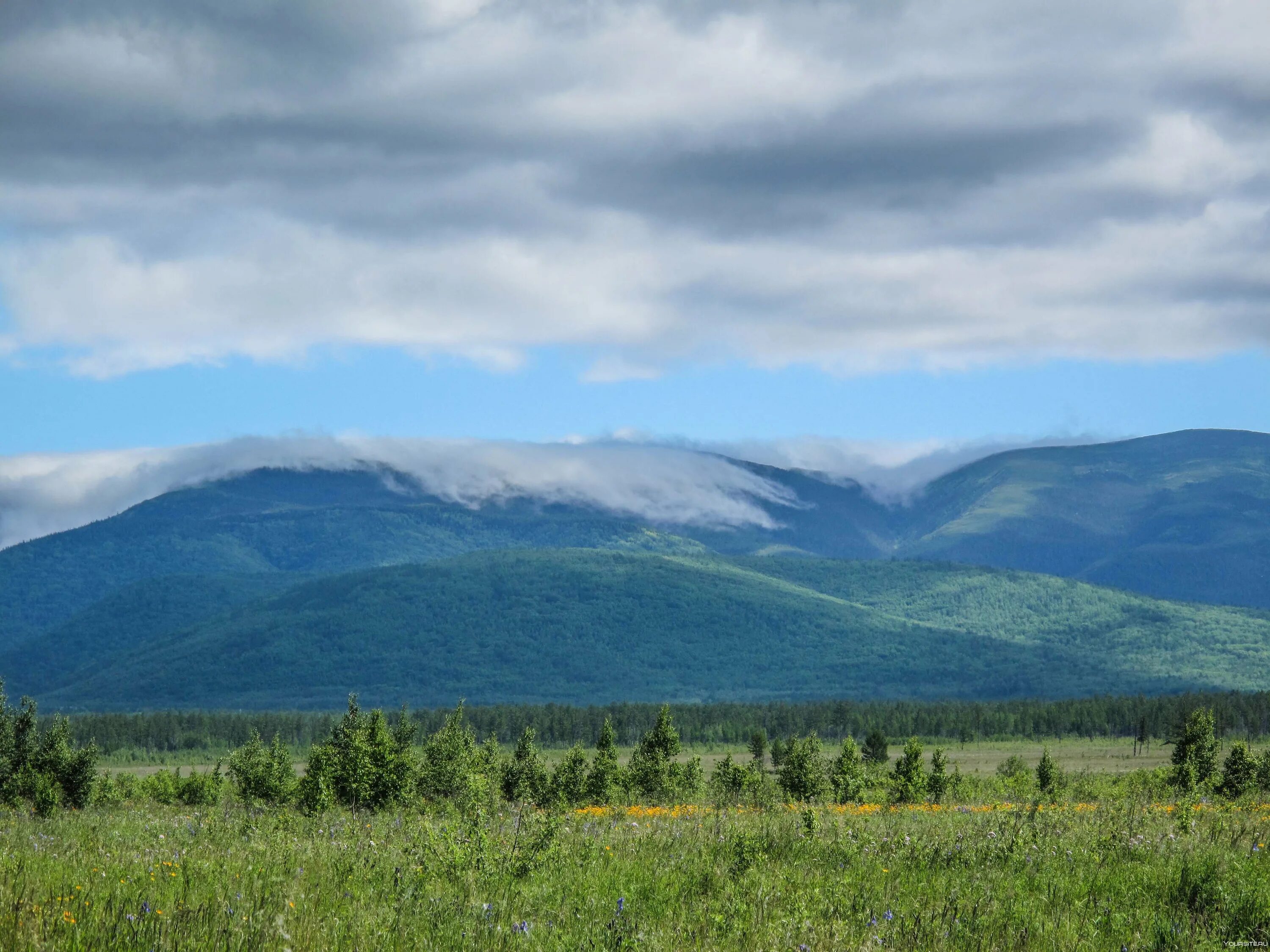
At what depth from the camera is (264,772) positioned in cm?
8712

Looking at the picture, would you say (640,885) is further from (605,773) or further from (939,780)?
(605,773)

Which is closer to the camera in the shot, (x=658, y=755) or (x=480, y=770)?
(x=480, y=770)

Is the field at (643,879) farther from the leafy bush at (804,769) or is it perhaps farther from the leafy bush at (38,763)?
the leafy bush at (804,769)

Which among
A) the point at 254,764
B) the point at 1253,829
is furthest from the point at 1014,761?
the point at 1253,829

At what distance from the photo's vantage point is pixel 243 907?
1095cm

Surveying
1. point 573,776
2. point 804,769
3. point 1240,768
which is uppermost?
point 573,776

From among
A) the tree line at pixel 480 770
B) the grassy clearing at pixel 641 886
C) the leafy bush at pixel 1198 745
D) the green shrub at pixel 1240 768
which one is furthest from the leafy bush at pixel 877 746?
the grassy clearing at pixel 641 886

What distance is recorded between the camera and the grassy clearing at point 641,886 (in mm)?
10664

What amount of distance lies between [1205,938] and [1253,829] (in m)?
6.84

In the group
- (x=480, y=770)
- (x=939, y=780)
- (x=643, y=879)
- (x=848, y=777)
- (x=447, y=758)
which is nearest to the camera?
(x=643, y=879)

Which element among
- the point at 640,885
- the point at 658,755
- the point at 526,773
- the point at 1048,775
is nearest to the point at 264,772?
the point at 526,773

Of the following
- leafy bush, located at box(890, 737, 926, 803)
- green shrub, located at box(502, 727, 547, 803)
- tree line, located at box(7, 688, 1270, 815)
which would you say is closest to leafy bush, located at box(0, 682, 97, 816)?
tree line, located at box(7, 688, 1270, 815)

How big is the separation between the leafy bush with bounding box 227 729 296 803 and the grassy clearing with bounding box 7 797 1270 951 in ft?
210

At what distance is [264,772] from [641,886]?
8014 cm
